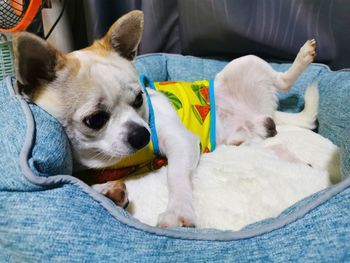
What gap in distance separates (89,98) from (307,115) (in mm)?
1022

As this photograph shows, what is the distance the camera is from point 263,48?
1915mm

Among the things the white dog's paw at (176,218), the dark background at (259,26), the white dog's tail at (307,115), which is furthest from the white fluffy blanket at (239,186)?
the dark background at (259,26)

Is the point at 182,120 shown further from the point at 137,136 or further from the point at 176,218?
the point at 176,218

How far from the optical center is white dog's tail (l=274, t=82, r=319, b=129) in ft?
5.39

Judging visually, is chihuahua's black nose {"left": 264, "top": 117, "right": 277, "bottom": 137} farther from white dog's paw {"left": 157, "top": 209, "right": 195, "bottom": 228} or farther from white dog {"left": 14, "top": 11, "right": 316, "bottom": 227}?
white dog's paw {"left": 157, "top": 209, "right": 195, "bottom": 228}

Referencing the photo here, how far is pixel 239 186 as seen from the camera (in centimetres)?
118

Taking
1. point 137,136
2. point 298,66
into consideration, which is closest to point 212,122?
point 298,66

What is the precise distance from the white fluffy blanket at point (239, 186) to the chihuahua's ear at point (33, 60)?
1.37ft

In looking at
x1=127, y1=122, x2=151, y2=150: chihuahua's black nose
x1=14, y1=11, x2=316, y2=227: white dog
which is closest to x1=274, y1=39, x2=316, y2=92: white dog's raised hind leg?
x1=14, y1=11, x2=316, y2=227: white dog

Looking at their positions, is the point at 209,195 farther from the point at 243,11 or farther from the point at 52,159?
the point at 243,11

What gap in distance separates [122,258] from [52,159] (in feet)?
1.07

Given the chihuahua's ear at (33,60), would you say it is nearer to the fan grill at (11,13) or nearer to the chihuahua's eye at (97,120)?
the chihuahua's eye at (97,120)

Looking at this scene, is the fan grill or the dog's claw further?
the fan grill

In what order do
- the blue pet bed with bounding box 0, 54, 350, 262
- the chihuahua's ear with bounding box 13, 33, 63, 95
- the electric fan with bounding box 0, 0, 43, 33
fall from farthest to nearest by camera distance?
the electric fan with bounding box 0, 0, 43, 33 < the chihuahua's ear with bounding box 13, 33, 63, 95 < the blue pet bed with bounding box 0, 54, 350, 262
